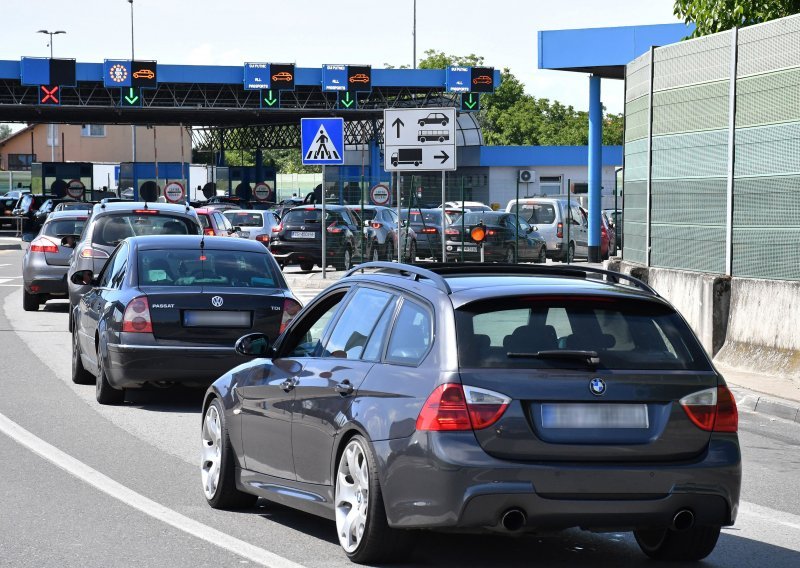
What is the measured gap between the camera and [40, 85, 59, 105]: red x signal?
217ft

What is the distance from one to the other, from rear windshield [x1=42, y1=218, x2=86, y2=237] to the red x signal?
137 ft

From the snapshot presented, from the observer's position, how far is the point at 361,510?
6.64 metres

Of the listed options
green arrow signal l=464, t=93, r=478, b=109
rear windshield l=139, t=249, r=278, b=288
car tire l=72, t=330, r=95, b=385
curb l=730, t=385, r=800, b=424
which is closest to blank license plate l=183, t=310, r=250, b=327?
rear windshield l=139, t=249, r=278, b=288

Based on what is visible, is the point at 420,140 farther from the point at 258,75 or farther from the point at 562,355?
the point at 258,75

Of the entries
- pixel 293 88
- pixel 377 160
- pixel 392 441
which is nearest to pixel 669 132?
pixel 392 441

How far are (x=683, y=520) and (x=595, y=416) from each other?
0.60 meters

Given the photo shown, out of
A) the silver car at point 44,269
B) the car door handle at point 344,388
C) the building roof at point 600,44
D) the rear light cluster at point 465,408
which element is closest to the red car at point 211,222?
the silver car at point 44,269

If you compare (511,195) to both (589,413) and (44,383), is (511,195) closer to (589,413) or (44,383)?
(44,383)

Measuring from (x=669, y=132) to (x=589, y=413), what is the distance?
12.9 metres

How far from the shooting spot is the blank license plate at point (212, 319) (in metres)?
12.6

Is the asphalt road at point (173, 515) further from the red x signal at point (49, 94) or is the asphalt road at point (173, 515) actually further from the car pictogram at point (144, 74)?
the red x signal at point (49, 94)

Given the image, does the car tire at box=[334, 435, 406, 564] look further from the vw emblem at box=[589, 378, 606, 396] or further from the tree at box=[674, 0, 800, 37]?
the tree at box=[674, 0, 800, 37]

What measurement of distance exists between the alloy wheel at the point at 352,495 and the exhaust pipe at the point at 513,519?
70 centimetres

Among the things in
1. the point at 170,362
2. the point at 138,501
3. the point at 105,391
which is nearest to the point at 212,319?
the point at 170,362
